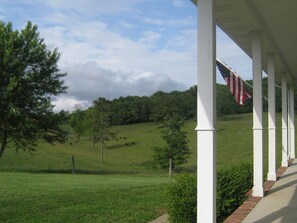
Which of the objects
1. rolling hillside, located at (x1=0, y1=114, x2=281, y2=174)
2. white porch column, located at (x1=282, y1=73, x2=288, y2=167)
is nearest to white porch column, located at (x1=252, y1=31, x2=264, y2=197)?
white porch column, located at (x1=282, y1=73, x2=288, y2=167)

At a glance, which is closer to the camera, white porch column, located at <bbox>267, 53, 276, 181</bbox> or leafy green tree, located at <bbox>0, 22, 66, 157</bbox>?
white porch column, located at <bbox>267, 53, 276, 181</bbox>

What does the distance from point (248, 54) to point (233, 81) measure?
1187mm

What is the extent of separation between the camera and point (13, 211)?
1019 centimetres

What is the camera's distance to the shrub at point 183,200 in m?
7.64

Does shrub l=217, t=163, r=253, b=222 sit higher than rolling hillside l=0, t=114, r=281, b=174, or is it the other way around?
shrub l=217, t=163, r=253, b=222

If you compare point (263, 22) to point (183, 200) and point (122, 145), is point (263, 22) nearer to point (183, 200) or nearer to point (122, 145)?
point (183, 200)

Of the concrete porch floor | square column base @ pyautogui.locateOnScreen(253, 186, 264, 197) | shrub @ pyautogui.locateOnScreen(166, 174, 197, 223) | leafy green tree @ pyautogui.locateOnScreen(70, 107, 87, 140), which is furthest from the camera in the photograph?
leafy green tree @ pyautogui.locateOnScreen(70, 107, 87, 140)

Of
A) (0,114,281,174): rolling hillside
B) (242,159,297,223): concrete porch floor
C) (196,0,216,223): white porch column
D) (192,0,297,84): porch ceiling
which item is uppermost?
(192,0,297,84): porch ceiling

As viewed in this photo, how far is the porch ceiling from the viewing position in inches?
284

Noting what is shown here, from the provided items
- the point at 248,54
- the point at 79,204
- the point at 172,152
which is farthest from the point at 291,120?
the point at 172,152

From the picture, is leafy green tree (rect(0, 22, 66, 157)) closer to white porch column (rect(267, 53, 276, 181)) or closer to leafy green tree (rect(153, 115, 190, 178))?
leafy green tree (rect(153, 115, 190, 178))

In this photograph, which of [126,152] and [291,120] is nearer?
[291,120]

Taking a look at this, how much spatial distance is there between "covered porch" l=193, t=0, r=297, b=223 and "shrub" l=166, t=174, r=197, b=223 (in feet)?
4.84

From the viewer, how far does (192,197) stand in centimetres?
A: 760
